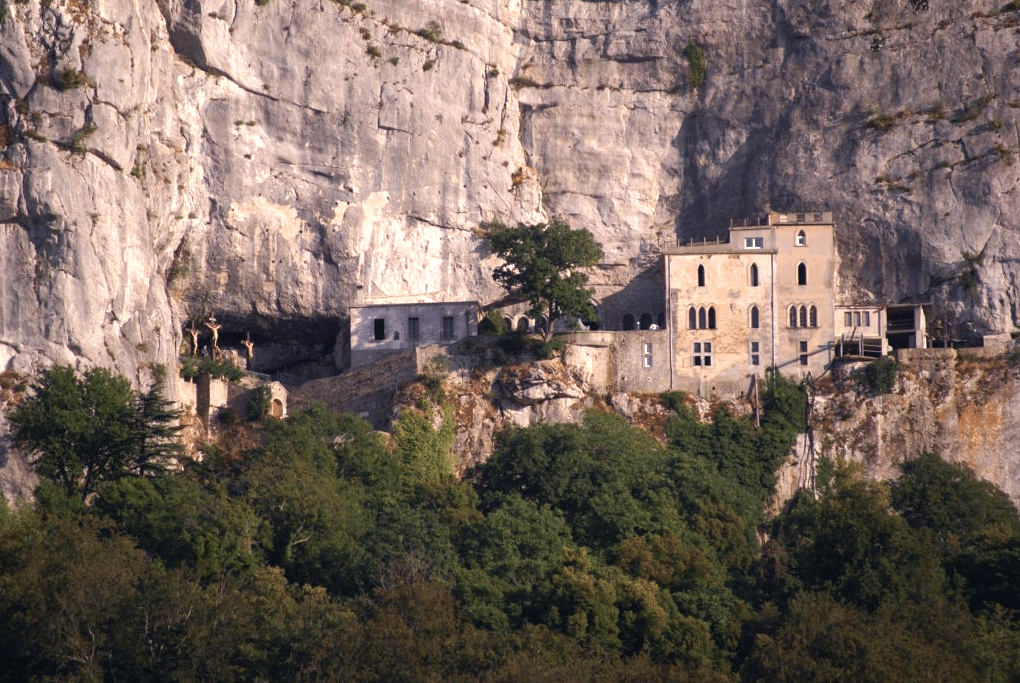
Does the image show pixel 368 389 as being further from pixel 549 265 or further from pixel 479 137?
pixel 479 137

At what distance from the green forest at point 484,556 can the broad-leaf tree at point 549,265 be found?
15.0 feet

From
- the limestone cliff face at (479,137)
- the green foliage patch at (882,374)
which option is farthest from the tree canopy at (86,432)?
the green foliage patch at (882,374)

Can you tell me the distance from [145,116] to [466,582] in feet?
77.0

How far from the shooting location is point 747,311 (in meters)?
77.8

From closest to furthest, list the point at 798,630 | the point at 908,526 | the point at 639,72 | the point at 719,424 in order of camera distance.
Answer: the point at 798,630 < the point at 908,526 < the point at 719,424 < the point at 639,72

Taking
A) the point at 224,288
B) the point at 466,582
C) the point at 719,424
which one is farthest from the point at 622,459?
the point at 224,288

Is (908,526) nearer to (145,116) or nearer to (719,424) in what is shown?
(719,424)

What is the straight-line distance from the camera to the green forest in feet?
187

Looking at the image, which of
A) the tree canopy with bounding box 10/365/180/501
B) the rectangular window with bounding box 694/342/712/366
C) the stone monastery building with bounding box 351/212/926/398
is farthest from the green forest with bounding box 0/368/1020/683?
the rectangular window with bounding box 694/342/712/366

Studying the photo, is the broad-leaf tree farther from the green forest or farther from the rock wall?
the rock wall

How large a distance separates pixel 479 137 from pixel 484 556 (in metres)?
23.9

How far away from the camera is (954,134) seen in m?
80.6

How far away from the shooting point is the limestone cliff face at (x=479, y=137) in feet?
243

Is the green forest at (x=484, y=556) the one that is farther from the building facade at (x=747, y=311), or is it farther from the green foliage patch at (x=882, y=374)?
the green foliage patch at (x=882, y=374)
